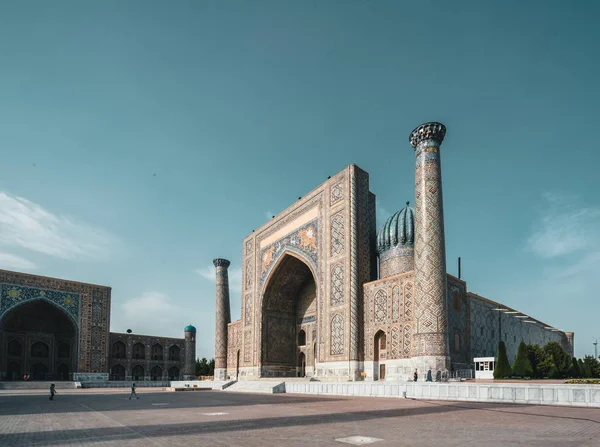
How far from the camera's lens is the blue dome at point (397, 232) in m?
22.8

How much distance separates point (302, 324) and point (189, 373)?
20795 millimetres

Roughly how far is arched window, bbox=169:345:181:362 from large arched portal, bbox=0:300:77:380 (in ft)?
34.3

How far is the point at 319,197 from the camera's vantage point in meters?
26.0

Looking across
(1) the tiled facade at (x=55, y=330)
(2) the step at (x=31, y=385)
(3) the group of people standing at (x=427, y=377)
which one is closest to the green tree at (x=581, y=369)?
(3) the group of people standing at (x=427, y=377)

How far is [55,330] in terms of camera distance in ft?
127

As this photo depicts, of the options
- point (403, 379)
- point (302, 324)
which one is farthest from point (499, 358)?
point (302, 324)

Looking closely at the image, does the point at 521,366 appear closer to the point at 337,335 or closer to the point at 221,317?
the point at 337,335

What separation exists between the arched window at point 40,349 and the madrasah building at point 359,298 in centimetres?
1488

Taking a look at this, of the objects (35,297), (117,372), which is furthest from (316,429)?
(117,372)

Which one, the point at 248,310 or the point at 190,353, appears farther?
the point at 190,353

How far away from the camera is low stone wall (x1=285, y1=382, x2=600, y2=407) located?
36.2 ft

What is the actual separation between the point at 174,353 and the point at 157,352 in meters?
1.88

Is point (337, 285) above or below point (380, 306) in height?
above

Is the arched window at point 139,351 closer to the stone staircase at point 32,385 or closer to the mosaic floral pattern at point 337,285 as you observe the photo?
the stone staircase at point 32,385
